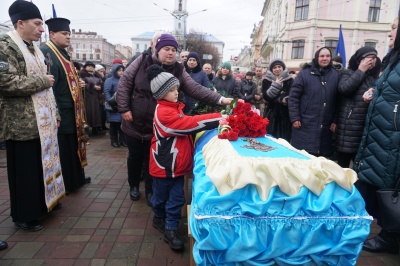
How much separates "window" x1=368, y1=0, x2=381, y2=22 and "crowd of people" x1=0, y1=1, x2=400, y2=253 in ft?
89.2

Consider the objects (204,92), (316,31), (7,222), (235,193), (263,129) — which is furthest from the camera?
(316,31)

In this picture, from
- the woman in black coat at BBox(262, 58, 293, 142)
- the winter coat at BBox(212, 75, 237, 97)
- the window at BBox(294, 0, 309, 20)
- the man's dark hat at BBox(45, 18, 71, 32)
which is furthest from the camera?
the window at BBox(294, 0, 309, 20)

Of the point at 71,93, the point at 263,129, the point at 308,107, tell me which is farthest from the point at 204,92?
the point at 71,93

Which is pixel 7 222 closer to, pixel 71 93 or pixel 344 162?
pixel 71 93

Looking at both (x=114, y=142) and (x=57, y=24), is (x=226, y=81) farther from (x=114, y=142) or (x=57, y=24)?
(x=57, y=24)

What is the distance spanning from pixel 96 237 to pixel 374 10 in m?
30.3

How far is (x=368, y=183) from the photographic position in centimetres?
261

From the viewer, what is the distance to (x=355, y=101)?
10.3ft

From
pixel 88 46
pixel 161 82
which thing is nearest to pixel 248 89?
pixel 161 82

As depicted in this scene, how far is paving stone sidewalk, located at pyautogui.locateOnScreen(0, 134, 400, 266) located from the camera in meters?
2.37

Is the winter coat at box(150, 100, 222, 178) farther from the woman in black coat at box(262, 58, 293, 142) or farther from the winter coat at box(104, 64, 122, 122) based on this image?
the winter coat at box(104, 64, 122, 122)

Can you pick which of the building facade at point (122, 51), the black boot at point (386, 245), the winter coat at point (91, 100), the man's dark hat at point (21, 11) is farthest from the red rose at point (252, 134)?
the building facade at point (122, 51)

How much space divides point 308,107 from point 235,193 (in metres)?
2.48

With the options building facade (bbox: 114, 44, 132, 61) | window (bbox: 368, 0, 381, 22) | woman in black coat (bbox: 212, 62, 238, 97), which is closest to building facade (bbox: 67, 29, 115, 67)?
building facade (bbox: 114, 44, 132, 61)
